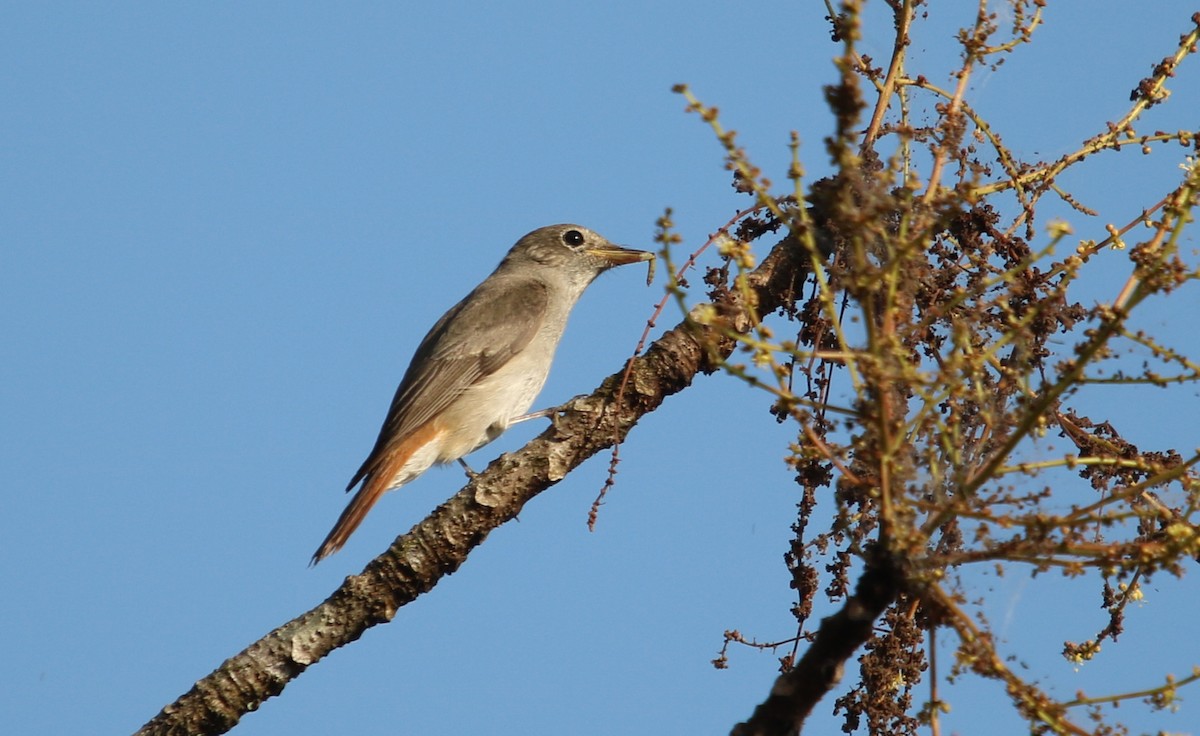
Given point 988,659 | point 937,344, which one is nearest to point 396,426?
point 937,344

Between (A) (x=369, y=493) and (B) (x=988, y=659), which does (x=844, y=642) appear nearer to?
(B) (x=988, y=659)

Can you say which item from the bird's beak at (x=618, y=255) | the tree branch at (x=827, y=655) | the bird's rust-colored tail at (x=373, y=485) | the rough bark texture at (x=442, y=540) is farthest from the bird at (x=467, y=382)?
the tree branch at (x=827, y=655)

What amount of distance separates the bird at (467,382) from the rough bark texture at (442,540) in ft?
6.63

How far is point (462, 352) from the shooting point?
8.59m

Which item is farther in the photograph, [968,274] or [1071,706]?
[968,274]

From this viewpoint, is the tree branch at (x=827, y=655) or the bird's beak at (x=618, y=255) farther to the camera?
the bird's beak at (x=618, y=255)

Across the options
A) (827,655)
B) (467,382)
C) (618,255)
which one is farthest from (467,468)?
(827,655)

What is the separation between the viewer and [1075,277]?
374cm

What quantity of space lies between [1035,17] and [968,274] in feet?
3.36

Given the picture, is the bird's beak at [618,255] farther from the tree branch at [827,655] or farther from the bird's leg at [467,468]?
the tree branch at [827,655]

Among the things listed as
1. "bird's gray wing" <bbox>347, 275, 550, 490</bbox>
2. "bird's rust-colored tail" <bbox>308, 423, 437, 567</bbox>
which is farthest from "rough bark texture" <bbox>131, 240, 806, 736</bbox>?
"bird's gray wing" <bbox>347, 275, 550, 490</bbox>

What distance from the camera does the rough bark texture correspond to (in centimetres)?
546

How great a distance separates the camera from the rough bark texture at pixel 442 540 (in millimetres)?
5465

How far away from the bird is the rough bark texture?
2022mm
